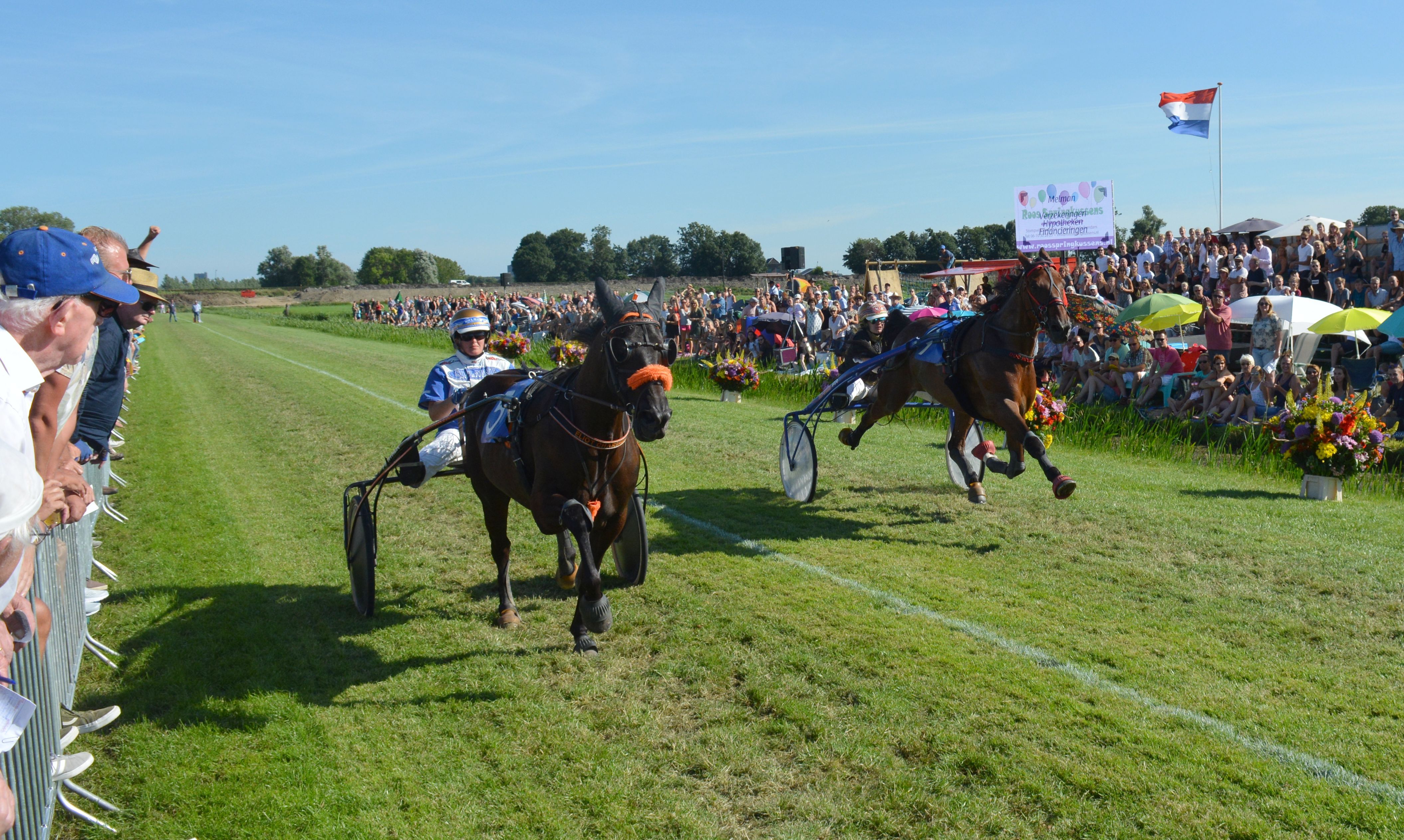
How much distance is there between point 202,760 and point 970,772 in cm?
323

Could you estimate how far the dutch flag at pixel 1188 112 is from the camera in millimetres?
23156

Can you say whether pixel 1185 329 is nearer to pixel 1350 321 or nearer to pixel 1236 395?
pixel 1350 321

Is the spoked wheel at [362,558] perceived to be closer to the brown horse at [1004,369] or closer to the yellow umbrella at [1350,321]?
the brown horse at [1004,369]

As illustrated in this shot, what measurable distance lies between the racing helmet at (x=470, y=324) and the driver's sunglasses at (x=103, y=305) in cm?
282

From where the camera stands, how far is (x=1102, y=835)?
10.7ft

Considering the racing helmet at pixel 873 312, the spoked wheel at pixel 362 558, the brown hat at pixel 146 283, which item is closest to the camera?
the brown hat at pixel 146 283

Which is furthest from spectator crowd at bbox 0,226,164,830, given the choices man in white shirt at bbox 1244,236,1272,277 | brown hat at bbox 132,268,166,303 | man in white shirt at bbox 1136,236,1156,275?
man in white shirt at bbox 1136,236,1156,275

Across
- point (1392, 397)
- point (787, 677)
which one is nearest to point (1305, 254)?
point (1392, 397)

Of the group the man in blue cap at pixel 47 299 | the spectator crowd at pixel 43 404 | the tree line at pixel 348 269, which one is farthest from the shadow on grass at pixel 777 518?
the tree line at pixel 348 269

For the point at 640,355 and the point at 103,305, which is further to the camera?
the point at 640,355

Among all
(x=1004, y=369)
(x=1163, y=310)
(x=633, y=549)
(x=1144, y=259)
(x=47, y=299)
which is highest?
(x=1144, y=259)

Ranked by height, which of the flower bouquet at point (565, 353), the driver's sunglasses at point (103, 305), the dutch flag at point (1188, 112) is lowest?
the flower bouquet at point (565, 353)

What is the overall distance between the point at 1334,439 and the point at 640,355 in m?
7.32

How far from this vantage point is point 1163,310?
15.2 metres
